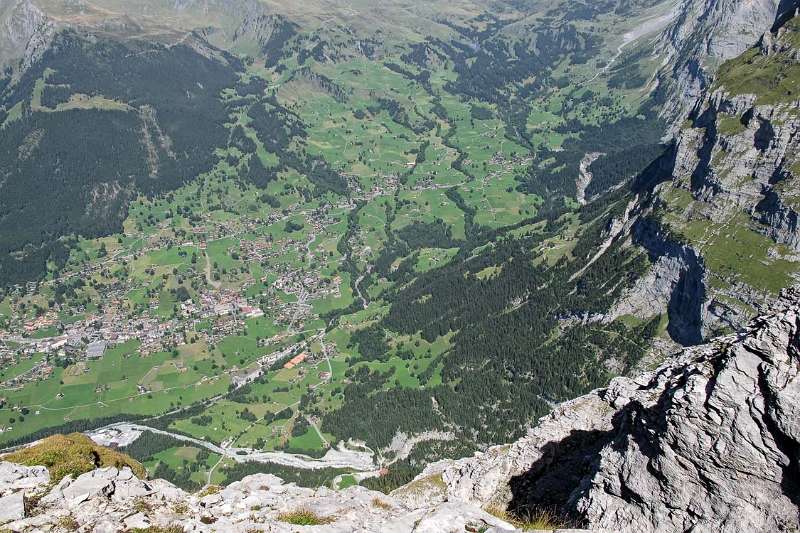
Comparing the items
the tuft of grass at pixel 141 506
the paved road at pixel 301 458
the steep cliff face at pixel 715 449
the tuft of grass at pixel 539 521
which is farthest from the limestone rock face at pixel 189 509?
the paved road at pixel 301 458

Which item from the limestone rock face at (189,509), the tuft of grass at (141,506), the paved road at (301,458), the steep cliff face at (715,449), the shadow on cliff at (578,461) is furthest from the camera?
the paved road at (301,458)

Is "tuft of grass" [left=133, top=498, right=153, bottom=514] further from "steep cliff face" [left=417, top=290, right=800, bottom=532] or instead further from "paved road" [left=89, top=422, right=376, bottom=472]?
"paved road" [left=89, top=422, right=376, bottom=472]

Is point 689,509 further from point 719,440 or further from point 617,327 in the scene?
point 617,327

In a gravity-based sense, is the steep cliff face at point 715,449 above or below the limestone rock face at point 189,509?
above

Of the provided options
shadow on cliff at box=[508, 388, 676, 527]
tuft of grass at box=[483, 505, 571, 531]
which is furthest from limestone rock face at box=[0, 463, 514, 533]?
shadow on cliff at box=[508, 388, 676, 527]

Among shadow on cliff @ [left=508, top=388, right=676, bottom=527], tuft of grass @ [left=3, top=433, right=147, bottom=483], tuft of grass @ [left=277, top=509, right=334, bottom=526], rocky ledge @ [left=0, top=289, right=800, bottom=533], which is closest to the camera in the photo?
rocky ledge @ [left=0, top=289, right=800, bottom=533]

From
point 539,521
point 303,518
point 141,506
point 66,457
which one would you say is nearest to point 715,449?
point 539,521

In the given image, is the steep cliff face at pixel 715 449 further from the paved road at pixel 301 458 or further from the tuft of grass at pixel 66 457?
the paved road at pixel 301 458
